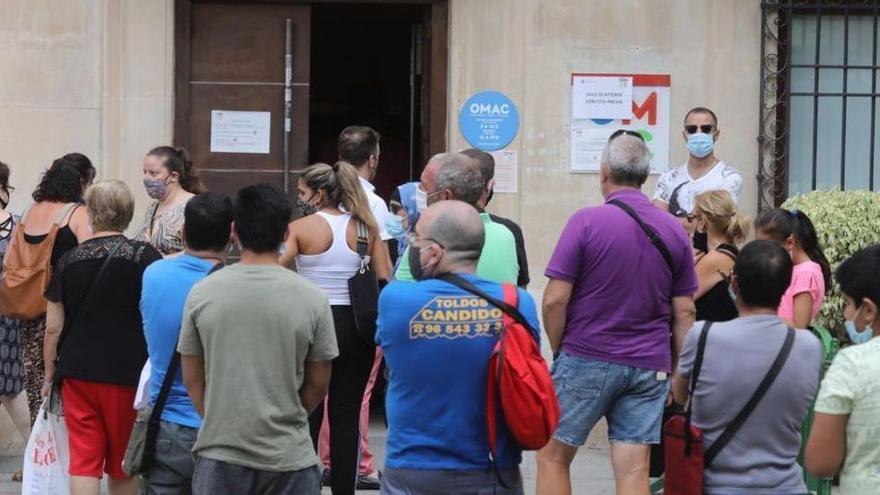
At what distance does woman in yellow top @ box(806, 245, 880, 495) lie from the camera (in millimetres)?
4520

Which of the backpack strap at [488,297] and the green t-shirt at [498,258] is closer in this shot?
the backpack strap at [488,297]

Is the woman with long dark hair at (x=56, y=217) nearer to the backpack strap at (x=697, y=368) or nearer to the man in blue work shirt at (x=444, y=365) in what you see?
the man in blue work shirt at (x=444, y=365)

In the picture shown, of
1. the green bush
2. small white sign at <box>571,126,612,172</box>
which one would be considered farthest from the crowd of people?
small white sign at <box>571,126,612,172</box>

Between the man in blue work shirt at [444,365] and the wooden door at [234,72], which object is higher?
the wooden door at [234,72]

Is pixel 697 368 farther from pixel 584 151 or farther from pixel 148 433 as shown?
pixel 584 151

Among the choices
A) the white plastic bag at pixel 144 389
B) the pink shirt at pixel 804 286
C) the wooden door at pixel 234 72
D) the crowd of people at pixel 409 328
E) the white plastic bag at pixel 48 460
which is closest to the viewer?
the crowd of people at pixel 409 328

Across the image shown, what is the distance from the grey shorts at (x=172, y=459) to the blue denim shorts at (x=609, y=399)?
164 centimetres

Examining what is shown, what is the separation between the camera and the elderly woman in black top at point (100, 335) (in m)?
6.66

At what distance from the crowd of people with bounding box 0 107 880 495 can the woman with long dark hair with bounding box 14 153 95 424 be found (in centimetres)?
1

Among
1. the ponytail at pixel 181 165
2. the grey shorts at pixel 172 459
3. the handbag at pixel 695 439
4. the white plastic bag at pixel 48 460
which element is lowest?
the white plastic bag at pixel 48 460

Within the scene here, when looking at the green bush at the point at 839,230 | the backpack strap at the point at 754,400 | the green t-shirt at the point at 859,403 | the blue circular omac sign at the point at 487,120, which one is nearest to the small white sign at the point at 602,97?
the blue circular omac sign at the point at 487,120

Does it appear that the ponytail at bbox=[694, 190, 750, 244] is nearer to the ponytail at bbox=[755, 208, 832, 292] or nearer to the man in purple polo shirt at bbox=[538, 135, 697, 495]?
the ponytail at bbox=[755, 208, 832, 292]

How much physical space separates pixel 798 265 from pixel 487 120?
2.99 meters

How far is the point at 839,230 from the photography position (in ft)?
29.7
